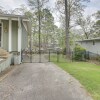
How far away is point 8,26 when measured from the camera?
16250mm

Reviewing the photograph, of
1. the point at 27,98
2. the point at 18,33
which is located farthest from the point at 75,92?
the point at 18,33

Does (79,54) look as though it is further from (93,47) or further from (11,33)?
(11,33)

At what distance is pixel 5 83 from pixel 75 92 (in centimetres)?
318

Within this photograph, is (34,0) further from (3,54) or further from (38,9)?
(3,54)

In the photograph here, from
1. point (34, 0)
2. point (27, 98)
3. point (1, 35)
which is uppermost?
point (34, 0)

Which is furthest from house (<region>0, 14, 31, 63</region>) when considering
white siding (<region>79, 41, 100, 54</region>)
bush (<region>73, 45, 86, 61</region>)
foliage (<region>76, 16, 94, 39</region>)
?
foliage (<region>76, 16, 94, 39</region>)

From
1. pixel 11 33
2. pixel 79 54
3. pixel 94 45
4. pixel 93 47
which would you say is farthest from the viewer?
pixel 93 47

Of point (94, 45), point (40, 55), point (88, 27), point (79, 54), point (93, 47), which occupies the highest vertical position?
point (88, 27)

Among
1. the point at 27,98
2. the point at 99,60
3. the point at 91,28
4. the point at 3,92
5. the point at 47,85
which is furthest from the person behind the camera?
the point at 91,28

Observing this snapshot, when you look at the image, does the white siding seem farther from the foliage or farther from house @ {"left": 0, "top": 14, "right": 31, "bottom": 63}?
the foliage

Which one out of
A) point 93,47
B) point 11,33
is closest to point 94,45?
point 93,47

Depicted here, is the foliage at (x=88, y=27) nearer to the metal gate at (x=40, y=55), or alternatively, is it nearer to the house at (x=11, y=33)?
the metal gate at (x=40, y=55)

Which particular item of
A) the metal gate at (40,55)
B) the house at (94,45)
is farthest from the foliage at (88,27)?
the house at (94,45)

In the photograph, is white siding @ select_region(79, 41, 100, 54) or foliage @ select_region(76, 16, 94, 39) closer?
white siding @ select_region(79, 41, 100, 54)
